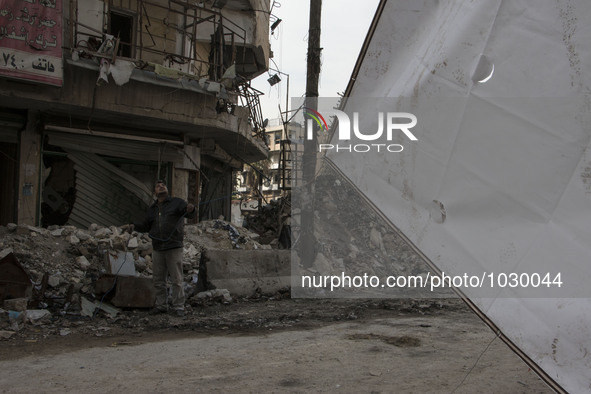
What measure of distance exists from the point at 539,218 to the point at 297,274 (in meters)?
8.68

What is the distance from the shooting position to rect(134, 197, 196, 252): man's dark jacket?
7312 millimetres

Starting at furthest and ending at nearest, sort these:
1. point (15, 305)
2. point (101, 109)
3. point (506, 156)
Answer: point (101, 109) < point (15, 305) < point (506, 156)

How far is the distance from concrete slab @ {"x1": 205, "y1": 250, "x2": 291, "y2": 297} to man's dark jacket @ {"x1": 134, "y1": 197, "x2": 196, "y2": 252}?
1.43 m

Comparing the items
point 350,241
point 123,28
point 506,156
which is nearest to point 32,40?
point 123,28

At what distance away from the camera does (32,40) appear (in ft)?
35.6

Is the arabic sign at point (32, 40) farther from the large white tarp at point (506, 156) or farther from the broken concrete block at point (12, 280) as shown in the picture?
the large white tarp at point (506, 156)

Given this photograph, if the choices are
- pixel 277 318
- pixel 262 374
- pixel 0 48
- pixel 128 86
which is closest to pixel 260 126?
pixel 128 86

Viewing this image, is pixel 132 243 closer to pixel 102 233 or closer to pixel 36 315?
pixel 102 233

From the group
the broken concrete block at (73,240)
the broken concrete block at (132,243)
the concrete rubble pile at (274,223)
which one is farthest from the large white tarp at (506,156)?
the concrete rubble pile at (274,223)

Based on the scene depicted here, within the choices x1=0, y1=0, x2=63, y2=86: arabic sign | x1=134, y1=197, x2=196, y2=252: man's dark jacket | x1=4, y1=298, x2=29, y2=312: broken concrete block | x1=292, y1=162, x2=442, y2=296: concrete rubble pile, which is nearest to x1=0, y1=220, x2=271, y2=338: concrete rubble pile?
x1=4, y1=298, x2=29, y2=312: broken concrete block

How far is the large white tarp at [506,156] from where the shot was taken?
158 centimetres

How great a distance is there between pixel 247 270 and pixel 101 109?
604 cm

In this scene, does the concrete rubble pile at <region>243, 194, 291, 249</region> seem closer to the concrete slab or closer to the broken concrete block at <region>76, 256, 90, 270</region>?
the concrete slab

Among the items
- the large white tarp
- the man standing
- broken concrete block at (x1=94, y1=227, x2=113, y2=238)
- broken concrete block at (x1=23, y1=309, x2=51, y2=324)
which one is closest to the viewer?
the large white tarp
